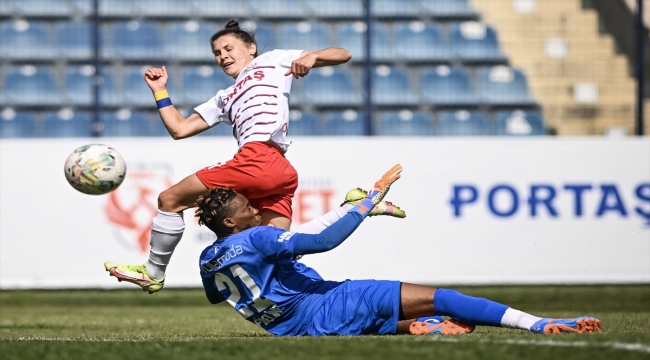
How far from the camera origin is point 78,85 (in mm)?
13828

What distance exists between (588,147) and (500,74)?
368 cm

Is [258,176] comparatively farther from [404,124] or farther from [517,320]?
[404,124]

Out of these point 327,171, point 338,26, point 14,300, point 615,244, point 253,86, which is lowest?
point 14,300

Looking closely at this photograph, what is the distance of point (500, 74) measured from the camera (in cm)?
1409

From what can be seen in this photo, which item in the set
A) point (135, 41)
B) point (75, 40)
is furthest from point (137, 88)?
point (75, 40)

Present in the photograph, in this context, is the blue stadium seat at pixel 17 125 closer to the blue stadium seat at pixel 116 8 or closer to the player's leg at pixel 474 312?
the blue stadium seat at pixel 116 8

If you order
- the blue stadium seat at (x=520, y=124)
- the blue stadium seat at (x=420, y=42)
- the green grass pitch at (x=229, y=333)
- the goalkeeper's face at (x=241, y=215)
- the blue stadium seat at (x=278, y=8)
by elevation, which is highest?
the blue stadium seat at (x=278, y=8)

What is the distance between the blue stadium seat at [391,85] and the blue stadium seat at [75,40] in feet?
13.8

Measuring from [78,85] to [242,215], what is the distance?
8938 millimetres

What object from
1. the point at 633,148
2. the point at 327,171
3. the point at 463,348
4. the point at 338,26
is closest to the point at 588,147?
the point at 633,148

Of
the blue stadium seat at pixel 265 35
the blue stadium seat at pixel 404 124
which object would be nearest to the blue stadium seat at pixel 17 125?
the blue stadium seat at pixel 265 35

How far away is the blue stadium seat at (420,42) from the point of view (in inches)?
545

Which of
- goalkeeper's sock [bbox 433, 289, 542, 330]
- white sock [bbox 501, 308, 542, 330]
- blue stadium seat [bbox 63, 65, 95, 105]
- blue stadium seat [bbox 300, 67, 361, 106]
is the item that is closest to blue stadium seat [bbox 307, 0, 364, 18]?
blue stadium seat [bbox 300, 67, 361, 106]

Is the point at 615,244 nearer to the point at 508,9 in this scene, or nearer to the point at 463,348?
the point at 508,9
